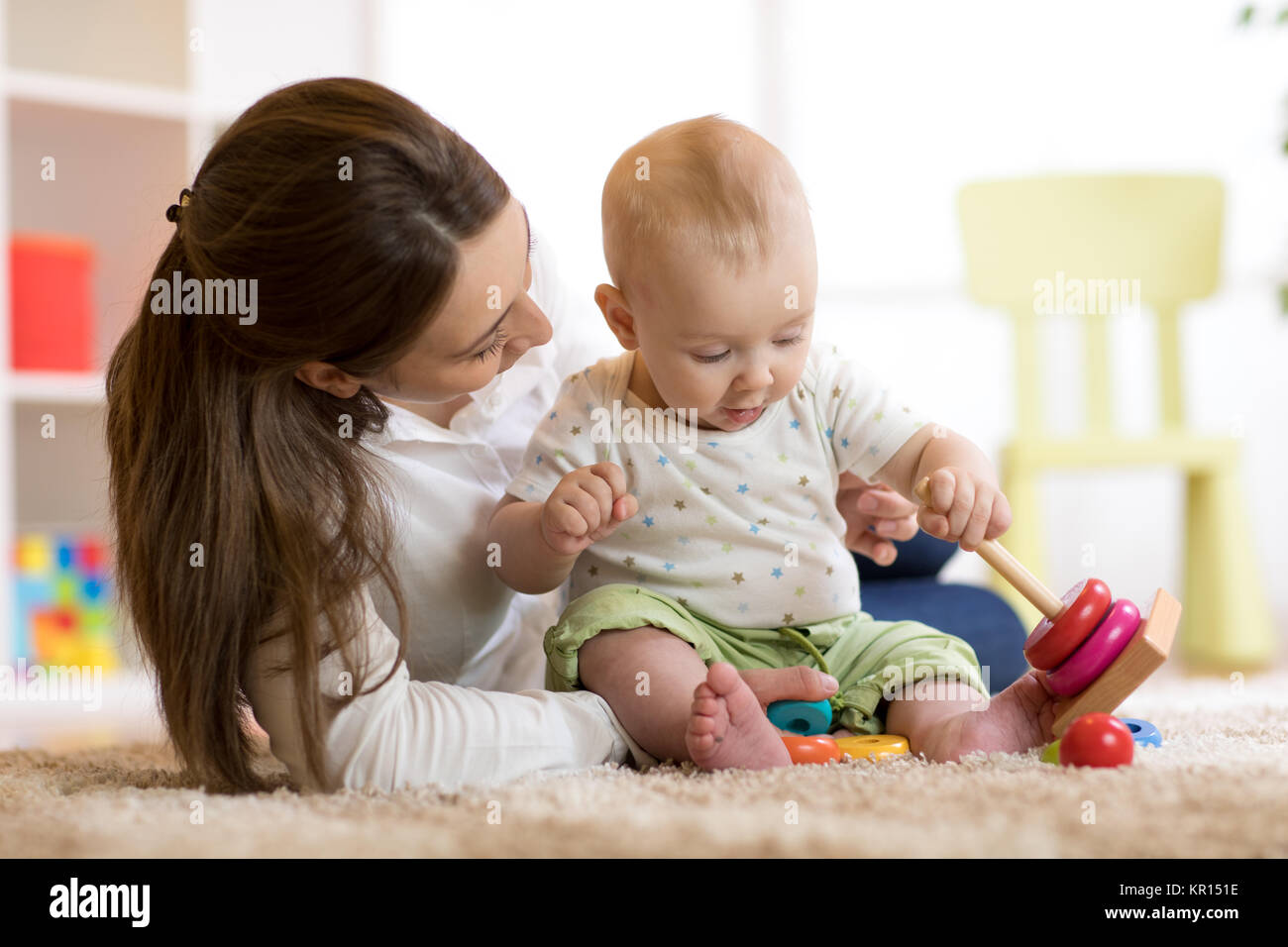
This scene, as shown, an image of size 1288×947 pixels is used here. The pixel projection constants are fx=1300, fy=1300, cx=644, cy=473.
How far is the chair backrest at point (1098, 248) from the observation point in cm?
267

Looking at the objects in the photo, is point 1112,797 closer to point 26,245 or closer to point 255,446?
point 255,446

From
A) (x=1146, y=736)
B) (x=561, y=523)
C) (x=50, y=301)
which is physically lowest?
(x=1146, y=736)

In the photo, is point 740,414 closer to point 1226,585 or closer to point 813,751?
point 813,751

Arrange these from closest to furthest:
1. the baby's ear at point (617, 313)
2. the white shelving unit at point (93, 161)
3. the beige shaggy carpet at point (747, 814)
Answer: the beige shaggy carpet at point (747, 814), the baby's ear at point (617, 313), the white shelving unit at point (93, 161)

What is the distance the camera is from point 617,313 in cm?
105

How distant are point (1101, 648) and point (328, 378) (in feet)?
1.92

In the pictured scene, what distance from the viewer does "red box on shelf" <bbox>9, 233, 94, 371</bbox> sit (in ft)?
7.10

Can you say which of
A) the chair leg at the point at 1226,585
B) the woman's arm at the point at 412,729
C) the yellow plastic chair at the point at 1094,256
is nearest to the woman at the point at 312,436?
the woman's arm at the point at 412,729

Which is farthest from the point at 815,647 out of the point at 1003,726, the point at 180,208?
the point at 180,208

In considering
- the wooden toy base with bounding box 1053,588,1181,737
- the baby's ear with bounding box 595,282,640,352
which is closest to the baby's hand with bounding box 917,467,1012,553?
the wooden toy base with bounding box 1053,588,1181,737

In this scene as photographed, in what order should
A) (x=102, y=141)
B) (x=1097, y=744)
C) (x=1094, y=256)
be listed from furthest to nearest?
(x=1094, y=256), (x=102, y=141), (x=1097, y=744)

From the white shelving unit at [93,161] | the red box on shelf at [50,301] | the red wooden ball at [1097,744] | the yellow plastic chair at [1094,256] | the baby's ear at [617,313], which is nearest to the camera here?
the red wooden ball at [1097,744]

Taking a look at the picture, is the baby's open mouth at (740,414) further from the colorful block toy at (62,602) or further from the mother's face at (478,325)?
the colorful block toy at (62,602)

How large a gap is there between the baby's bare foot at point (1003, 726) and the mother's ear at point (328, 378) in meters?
0.50
